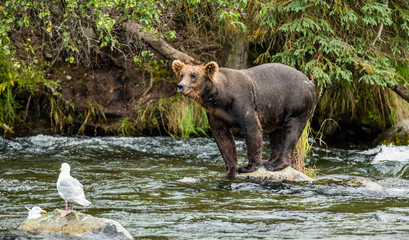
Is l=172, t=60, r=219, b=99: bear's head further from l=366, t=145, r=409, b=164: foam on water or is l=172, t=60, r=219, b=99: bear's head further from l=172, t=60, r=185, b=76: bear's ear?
l=366, t=145, r=409, b=164: foam on water

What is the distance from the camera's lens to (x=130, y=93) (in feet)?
45.2

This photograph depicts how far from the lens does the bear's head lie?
7194mm

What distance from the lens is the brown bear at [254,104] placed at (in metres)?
7.44

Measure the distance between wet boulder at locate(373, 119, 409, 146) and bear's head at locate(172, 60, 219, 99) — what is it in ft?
21.4

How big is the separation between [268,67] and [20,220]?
403cm

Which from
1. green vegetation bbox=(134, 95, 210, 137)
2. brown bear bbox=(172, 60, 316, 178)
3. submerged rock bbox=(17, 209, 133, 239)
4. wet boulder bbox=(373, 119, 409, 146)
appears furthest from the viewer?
green vegetation bbox=(134, 95, 210, 137)

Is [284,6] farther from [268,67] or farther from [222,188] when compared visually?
[222,188]

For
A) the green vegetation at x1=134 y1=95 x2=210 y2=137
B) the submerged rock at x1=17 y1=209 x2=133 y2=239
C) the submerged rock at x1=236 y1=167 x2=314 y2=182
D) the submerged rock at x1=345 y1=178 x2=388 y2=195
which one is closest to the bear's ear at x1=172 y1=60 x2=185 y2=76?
the submerged rock at x1=236 y1=167 x2=314 y2=182

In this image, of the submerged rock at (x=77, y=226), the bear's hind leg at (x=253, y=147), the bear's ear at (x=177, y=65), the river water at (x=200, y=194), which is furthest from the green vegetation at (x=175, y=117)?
the submerged rock at (x=77, y=226)

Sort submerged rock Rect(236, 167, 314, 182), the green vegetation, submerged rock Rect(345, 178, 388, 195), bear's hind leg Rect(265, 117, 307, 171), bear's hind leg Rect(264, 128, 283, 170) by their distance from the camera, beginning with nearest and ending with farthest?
submerged rock Rect(345, 178, 388, 195) → submerged rock Rect(236, 167, 314, 182) → bear's hind leg Rect(265, 117, 307, 171) → bear's hind leg Rect(264, 128, 283, 170) → the green vegetation

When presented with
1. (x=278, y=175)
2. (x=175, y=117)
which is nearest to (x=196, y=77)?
(x=278, y=175)

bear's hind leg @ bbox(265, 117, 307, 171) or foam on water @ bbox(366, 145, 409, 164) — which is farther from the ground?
bear's hind leg @ bbox(265, 117, 307, 171)

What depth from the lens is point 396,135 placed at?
1255 centimetres

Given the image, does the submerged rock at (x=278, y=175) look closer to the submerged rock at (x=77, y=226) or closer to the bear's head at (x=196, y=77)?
the bear's head at (x=196, y=77)
